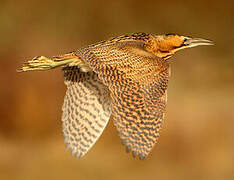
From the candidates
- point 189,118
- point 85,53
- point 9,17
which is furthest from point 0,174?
point 85,53

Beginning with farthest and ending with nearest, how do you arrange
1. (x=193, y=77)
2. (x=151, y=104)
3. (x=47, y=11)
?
(x=193, y=77), (x=47, y=11), (x=151, y=104)

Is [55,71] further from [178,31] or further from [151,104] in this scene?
[151,104]

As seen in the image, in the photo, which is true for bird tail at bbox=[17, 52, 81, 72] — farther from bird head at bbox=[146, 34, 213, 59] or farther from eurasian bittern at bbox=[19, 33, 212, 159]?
bird head at bbox=[146, 34, 213, 59]

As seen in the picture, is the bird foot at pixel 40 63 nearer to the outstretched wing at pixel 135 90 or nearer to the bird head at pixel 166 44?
the outstretched wing at pixel 135 90

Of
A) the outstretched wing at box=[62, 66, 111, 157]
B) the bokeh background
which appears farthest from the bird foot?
the bokeh background

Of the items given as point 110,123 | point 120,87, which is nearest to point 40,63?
point 120,87

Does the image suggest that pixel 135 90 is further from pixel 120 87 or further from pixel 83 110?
pixel 83 110

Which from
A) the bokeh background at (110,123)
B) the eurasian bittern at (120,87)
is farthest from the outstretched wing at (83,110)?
the bokeh background at (110,123)
